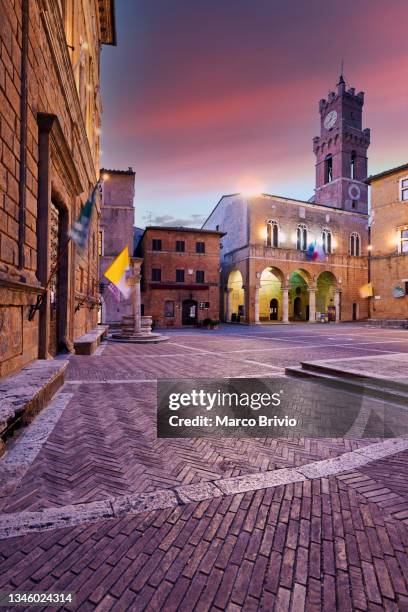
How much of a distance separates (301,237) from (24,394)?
36649mm

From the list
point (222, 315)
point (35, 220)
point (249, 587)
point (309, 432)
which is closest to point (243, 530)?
point (249, 587)

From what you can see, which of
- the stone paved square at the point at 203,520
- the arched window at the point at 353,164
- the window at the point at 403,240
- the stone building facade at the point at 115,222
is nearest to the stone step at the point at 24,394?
the stone paved square at the point at 203,520

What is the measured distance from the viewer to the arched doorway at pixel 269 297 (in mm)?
40750

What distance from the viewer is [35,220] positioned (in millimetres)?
6258

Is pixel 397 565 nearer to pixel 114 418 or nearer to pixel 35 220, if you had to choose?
pixel 114 418

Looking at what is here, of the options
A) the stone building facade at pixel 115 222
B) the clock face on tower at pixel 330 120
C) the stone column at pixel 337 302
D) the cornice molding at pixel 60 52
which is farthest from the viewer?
the clock face on tower at pixel 330 120

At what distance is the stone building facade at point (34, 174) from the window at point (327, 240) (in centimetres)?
3388

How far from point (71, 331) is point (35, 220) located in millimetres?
4971

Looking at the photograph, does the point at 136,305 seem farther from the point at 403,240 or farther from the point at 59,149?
the point at 403,240

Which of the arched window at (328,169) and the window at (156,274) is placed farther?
the arched window at (328,169)

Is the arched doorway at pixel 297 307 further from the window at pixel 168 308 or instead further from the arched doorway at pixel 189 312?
the window at pixel 168 308

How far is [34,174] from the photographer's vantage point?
6.16 metres

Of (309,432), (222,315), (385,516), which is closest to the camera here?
(385,516)

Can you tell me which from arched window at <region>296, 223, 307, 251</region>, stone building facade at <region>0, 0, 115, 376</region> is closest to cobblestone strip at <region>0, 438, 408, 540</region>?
stone building facade at <region>0, 0, 115, 376</region>
